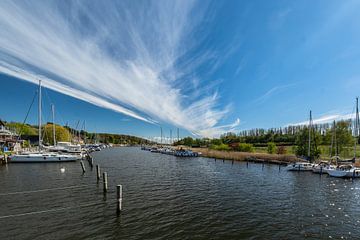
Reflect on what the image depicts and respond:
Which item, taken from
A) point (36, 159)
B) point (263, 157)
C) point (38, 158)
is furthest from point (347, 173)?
point (36, 159)

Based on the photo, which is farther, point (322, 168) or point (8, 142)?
point (8, 142)

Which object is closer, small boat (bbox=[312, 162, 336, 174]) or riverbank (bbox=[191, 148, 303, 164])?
small boat (bbox=[312, 162, 336, 174])

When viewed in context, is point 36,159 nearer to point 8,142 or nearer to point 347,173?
point 8,142

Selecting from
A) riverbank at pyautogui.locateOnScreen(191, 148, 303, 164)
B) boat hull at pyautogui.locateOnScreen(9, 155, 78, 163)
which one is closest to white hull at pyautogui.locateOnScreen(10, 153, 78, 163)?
boat hull at pyautogui.locateOnScreen(9, 155, 78, 163)

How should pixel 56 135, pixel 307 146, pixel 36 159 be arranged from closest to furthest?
pixel 36 159 < pixel 307 146 < pixel 56 135

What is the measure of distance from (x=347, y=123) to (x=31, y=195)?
84.7m

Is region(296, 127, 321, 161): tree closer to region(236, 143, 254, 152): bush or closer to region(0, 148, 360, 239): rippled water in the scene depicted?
region(236, 143, 254, 152): bush

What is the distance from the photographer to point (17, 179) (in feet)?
93.7

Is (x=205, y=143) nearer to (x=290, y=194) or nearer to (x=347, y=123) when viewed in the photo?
(x=347, y=123)

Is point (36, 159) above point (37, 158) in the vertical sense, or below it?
below

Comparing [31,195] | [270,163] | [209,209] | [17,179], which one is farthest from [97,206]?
[270,163]

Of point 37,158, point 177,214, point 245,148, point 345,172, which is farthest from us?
point 245,148

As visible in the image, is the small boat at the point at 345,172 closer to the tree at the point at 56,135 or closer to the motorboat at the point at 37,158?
the motorboat at the point at 37,158

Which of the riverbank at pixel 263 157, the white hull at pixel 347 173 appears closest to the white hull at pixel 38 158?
the riverbank at pixel 263 157
